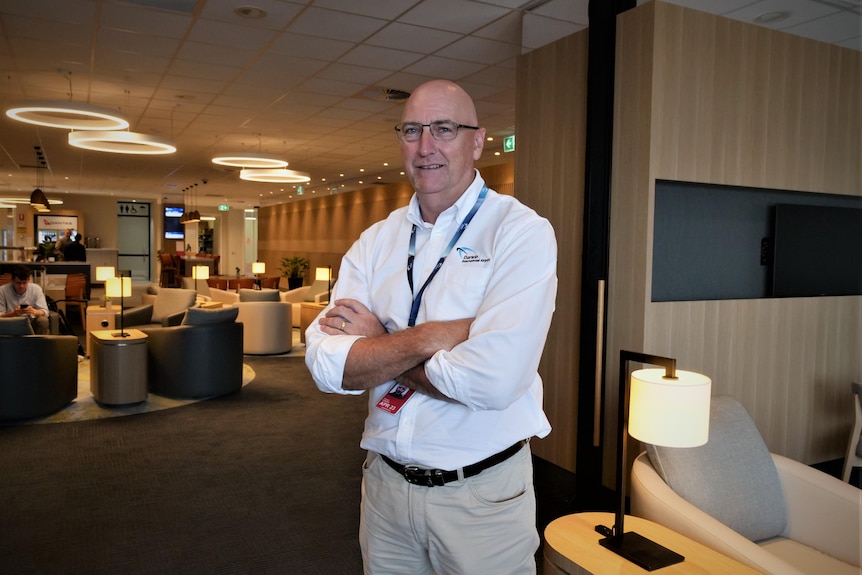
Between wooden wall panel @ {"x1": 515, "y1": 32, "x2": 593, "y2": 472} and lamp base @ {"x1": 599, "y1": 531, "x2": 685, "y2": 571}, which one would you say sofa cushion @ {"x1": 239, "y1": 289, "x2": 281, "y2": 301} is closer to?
wooden wall panel @ {"x1": 515, "y1": 32, "x2": 593, "y2": 472}

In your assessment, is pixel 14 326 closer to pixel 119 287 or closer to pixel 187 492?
pixel 119 287

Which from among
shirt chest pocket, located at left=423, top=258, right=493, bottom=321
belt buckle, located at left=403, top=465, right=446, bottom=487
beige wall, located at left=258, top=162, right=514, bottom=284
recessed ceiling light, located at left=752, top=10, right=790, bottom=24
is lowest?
belt buckle, located at left=403, top=465, right=446, bottom=487

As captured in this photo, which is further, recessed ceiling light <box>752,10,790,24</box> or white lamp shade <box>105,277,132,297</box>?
white lamp shade <box>105,277,132,297</box>

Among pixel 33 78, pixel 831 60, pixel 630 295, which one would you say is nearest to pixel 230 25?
pixel 33 78

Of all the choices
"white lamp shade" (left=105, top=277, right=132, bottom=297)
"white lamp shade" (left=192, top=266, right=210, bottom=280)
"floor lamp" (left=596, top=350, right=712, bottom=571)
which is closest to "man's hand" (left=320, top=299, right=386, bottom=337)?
"floor lamp" (left=596, top=350, right=712, bottom=571)

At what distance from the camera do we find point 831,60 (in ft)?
15.8

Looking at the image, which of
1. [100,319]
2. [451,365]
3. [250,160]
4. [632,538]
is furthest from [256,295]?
[451,365]

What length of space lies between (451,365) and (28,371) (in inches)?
234

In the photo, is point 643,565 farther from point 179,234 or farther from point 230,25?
point 179,234

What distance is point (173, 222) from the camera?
2920 centimetres

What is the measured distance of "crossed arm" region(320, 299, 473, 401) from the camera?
1598mm

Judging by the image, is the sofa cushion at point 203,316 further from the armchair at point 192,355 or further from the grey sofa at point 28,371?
the grey sofa at point 28,371

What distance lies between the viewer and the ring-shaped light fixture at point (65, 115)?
7.38 meters

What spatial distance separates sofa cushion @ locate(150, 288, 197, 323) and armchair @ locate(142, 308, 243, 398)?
2341mm
